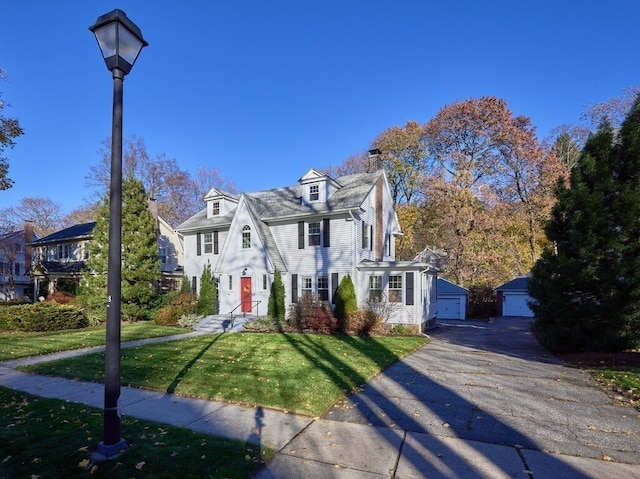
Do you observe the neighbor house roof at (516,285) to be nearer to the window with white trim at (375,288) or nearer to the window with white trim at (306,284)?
the window with white trim at (375,288)

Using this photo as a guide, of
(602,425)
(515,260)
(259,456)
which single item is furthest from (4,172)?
(515,260)

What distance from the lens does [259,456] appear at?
4.48m

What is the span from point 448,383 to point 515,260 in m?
27.1

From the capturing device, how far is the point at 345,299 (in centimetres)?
1803

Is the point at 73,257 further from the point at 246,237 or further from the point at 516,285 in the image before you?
the point at 516,285

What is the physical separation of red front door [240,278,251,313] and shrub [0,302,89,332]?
27.0 feet

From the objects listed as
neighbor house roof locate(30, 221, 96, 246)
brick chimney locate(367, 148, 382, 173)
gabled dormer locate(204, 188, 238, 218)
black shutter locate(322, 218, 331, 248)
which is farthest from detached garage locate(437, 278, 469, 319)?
neighbor house roof locate(30, 221, 96, 246)

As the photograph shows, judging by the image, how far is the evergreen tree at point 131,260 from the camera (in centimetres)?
2127

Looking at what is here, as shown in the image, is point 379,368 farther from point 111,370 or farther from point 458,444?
point 111,370

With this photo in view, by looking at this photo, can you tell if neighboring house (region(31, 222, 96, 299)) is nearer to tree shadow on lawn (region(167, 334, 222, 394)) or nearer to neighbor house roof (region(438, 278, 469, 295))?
tree shadow on lawn (region(167, 334, 222, 394))

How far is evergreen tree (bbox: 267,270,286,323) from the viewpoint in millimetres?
19250

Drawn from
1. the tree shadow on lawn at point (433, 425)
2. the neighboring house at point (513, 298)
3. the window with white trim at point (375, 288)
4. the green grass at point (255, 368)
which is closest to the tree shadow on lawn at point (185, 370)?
the green grass at point (255, 368)

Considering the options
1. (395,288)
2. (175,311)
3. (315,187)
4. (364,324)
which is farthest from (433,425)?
(175,311)

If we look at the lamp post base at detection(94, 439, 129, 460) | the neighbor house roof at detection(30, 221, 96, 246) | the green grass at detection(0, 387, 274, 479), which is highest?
the neighbor house roof at detection(30, 221, 96, 246)
